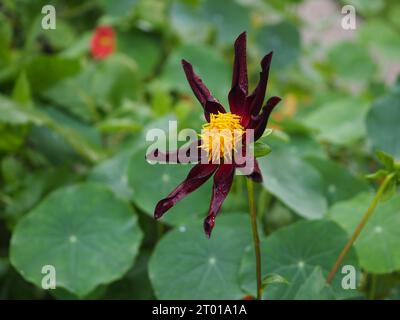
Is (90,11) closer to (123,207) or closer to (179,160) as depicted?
(123,207)

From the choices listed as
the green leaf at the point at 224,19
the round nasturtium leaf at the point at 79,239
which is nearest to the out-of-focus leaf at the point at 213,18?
the green leaf at the point at 224,19

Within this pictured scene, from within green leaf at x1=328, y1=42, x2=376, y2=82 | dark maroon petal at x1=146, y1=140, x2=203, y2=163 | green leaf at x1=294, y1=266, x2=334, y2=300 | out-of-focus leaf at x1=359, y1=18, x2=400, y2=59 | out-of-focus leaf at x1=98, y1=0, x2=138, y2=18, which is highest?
out-of-focus leaf at x1=98, y1=0, x2=138, y2=18

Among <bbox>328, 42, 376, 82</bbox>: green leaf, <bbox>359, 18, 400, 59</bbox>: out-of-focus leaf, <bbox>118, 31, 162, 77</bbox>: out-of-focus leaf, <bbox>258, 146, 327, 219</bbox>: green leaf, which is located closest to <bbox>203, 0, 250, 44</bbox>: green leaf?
<bbox>118, 31, 162, 77</bbox>: out-of-focus leaf

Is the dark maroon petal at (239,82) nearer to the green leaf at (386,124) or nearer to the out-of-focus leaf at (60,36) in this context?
the green leaf at (386,124)

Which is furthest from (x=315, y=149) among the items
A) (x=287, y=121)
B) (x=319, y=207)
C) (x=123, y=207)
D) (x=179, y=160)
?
(x=179, y=160)

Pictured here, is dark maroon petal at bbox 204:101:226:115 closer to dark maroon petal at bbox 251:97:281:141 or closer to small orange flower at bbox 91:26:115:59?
dark maroon petal at bbox 251:97:281:141

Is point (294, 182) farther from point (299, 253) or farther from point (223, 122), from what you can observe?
point (223, 122)
